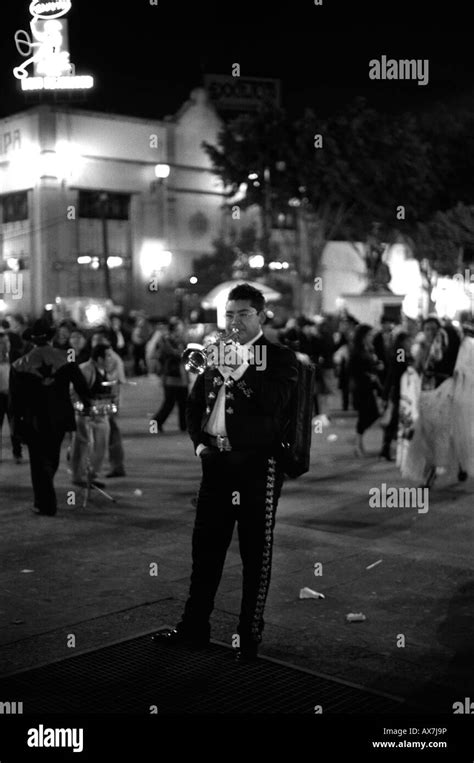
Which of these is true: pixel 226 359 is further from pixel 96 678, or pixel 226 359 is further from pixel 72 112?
pixel 72 112

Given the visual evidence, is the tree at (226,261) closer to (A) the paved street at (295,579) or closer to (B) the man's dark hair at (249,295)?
(A) the paved street at (295,579)

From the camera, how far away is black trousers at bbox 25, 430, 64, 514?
29.8 ft

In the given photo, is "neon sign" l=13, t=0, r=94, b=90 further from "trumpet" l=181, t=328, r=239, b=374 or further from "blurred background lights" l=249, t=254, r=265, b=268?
"trumpet" l=181, t=328, r=239, b=374

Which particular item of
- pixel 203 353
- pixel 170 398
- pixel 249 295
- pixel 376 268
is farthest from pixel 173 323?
pixel 376 268

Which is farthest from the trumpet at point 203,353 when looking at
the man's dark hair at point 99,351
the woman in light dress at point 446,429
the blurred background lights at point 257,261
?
the blurred background lights at point 257,261

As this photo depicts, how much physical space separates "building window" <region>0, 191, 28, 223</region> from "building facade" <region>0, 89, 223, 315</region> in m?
0.05

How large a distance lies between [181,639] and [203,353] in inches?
64.2

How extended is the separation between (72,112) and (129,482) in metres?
28.8

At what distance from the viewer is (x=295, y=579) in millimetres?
6930

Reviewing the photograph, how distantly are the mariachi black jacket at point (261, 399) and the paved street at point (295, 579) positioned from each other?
4.04ft

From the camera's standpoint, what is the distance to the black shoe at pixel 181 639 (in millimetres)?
5375

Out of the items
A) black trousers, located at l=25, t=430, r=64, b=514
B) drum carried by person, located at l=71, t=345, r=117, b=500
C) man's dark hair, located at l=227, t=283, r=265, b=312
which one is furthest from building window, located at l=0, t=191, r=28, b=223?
man's dark hair, located at l=227, t=283, r=265, b=312

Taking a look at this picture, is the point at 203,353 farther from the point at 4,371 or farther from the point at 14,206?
the point at 14,206

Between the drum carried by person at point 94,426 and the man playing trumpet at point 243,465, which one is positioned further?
the drum carried by person at point 94,426
